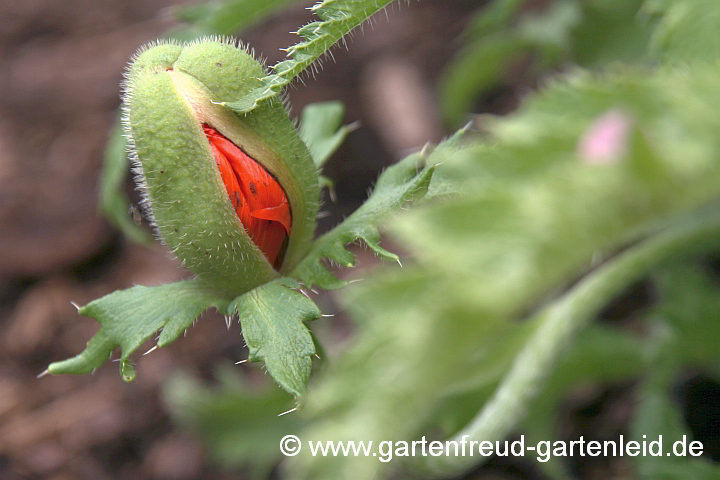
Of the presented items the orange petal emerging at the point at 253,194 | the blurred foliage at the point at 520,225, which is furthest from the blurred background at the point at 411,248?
the orange petal emerging at the point at 253,194

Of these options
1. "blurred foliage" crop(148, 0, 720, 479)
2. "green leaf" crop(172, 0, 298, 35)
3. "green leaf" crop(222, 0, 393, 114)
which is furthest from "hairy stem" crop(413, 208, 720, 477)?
"green leaf" crop(172, 0, 298, 35)

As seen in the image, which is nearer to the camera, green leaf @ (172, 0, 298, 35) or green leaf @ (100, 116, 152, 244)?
green leaf @ (172, 0, 298, 35)

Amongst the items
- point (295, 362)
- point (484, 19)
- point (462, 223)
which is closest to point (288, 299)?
point (295, 362)

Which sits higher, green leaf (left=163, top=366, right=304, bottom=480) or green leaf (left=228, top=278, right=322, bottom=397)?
green leaf (left=228, top=278, right=322, bottom=397)

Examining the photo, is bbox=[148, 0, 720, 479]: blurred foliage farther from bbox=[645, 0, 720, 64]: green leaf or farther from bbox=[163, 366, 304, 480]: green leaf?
bbox=[163, 366, 304, 480]: green leaf

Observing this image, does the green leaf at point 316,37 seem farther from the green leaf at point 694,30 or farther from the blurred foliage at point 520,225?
the green leaf at point 694,30

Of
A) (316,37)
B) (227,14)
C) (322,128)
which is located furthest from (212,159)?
(227,14)

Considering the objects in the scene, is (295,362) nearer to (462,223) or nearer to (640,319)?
(462,223)
